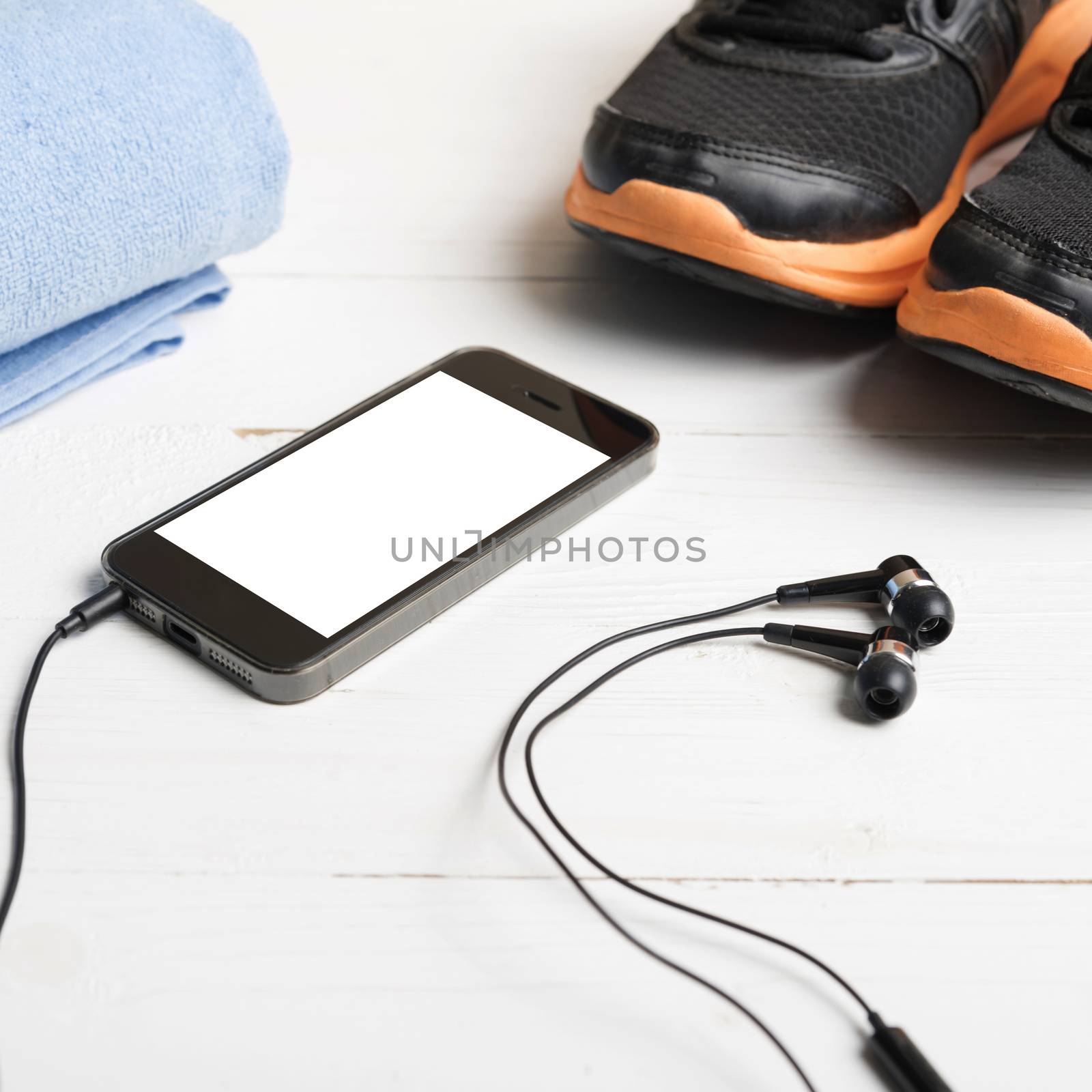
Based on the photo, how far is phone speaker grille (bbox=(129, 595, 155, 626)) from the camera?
0.45 metres

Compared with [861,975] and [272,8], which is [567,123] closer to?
[272,8]

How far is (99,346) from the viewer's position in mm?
575

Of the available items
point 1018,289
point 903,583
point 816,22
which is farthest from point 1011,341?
point 816,22

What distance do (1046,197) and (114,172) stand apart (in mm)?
404

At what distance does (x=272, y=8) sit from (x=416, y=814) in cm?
77

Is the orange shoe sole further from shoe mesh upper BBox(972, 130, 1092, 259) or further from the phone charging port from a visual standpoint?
the phone charging port

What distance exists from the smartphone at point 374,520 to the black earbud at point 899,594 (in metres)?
0.10

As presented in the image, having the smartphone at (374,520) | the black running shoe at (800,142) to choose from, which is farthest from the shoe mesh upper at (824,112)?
the smartphone at (374,520)

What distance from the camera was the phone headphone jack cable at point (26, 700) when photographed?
0.37 meters

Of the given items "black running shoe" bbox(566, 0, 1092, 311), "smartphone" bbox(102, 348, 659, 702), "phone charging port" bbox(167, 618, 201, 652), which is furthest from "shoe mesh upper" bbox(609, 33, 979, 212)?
"phone charging port" bbox(167, 618, 201, 652)

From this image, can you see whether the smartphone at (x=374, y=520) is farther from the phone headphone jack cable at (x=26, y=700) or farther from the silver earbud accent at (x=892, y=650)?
the silver earbud accent at (x=892, y=650)

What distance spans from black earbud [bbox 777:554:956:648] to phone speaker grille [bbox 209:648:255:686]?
0.20 m

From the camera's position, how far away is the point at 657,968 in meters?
0.36

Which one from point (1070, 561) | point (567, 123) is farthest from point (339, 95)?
point (1070, 561)
